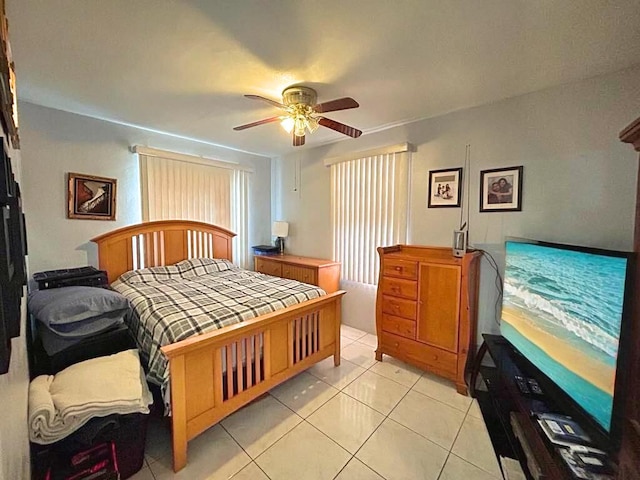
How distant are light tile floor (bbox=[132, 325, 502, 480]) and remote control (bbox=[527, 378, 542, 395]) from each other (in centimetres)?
49

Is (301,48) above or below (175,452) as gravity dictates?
above

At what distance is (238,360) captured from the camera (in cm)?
187

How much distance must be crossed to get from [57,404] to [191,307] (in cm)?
81

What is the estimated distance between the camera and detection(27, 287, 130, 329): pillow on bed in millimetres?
1716

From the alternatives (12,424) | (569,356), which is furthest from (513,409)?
(12,424)

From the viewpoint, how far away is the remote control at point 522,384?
60.8 inches

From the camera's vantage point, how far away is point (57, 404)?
1.32 metres

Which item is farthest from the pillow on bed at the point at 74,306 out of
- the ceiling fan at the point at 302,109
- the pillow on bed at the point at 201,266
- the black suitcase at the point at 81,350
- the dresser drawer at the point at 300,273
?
the dresser drawer at the point at 300,273

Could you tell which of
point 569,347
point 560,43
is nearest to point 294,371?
point 569,347

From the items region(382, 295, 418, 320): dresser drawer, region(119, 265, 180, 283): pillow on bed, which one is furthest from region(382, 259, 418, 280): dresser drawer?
region(119, 265, 180, 283): pillow on bed

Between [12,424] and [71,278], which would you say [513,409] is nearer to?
[12,424]

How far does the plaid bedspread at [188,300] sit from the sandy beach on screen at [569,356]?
1555 millimetres

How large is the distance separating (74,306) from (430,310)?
2685 mm

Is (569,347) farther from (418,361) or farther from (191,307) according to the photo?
(191,307)
